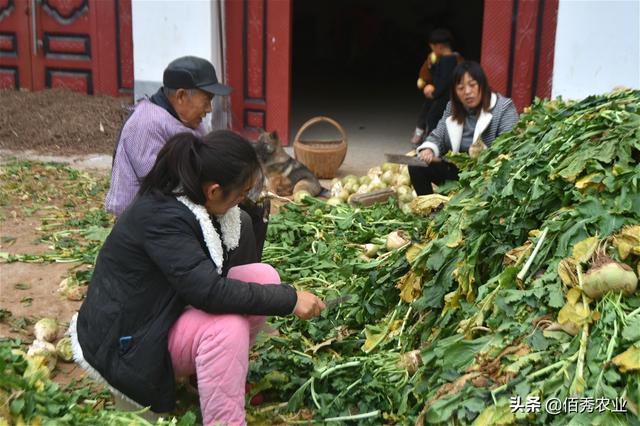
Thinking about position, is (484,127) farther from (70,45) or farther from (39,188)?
(70,45)

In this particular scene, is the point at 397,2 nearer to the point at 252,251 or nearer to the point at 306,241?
the point at 306,241

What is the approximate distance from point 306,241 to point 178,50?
167 inches

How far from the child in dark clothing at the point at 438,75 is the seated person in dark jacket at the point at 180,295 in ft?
17.7

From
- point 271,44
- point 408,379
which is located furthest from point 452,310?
point 271,44

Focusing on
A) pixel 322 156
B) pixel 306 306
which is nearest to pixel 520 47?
pixel 322 156

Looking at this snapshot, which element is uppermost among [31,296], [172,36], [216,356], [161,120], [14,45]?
[172,36]

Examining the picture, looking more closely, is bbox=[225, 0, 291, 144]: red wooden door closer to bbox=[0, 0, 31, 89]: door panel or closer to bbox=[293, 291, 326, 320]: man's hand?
bbox=[0, 0, 31, 89]: door panel

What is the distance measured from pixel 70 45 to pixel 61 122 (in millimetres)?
1113

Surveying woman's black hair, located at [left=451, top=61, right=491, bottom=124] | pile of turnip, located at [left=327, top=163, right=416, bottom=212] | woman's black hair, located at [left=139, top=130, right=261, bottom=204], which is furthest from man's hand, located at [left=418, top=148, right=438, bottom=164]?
woman's black hair, located at [left=139, top=130, right=261, bottom=204]

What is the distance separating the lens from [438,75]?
8375 millimetres

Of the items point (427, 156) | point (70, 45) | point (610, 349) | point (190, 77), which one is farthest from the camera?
point (70, 45)

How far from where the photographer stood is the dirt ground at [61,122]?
9180 mm

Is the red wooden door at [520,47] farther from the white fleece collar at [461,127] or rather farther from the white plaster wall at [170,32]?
the white plaster wall at [170,32]

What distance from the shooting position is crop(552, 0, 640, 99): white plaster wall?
25.5ft
